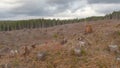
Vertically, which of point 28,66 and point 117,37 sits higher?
point 117,37

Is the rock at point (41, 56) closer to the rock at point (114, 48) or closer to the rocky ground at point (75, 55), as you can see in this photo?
the rocky ground at point (75, 55)

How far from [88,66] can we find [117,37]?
3824 millimetres

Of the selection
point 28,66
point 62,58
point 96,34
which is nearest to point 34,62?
point 28,66

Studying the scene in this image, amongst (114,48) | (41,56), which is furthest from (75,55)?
(114,48)

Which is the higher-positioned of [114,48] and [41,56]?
[114,48]

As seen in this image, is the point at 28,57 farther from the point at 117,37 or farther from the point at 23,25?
the point at 23,25

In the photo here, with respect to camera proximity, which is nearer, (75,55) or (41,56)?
(75,55)

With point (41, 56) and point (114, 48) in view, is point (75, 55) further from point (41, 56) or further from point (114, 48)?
point (114, 48)

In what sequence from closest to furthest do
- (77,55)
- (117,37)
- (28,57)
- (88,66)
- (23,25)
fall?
(88,66)
(77,55)
(28,57)
(117,37)
(23,25)

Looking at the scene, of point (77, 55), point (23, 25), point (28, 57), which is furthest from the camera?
point (23, 25)

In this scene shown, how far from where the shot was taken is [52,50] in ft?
51.4

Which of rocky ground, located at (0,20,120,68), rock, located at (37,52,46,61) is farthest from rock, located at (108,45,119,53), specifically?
rock, located at (37,52,46,61)

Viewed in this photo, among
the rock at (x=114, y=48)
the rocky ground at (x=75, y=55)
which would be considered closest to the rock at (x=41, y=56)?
the rocky ground at (x=75, y=55)

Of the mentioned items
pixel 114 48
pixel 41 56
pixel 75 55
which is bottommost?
pixel 41 56
